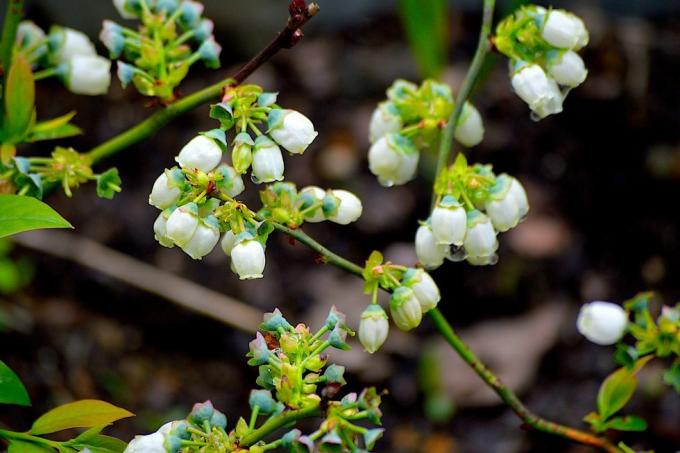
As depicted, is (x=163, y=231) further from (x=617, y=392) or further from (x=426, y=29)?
(x=426, y=29)

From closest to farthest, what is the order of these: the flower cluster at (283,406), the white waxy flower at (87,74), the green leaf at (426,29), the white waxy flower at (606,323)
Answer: the flower cluster at (283,406)
the white waxy flower at (606,323)
the white waxy flower at (87,74)
the green leaf at (426,29)

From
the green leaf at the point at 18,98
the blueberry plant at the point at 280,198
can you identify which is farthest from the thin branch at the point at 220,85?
the green leaf at the point at 18,98

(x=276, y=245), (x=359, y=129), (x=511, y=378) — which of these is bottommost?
(x=511, y=378)

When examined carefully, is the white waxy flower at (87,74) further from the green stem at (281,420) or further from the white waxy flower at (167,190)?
the green stem at (281,420)

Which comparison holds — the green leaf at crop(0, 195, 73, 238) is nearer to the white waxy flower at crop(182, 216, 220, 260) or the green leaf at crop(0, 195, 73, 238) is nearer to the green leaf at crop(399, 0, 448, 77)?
the white waxy flower at crop(182, 216, 220, 260)

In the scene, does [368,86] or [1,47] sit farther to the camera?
[368,86]

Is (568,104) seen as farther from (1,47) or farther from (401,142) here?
(1,47)

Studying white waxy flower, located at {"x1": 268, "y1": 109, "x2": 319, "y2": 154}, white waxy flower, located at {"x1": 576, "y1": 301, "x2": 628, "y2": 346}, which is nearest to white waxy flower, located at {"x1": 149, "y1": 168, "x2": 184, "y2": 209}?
white waxy flower, located at {"x1": 268, "y1": 109, "x2": 319, "y2": 154}

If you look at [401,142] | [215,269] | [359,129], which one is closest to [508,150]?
[359,129]
